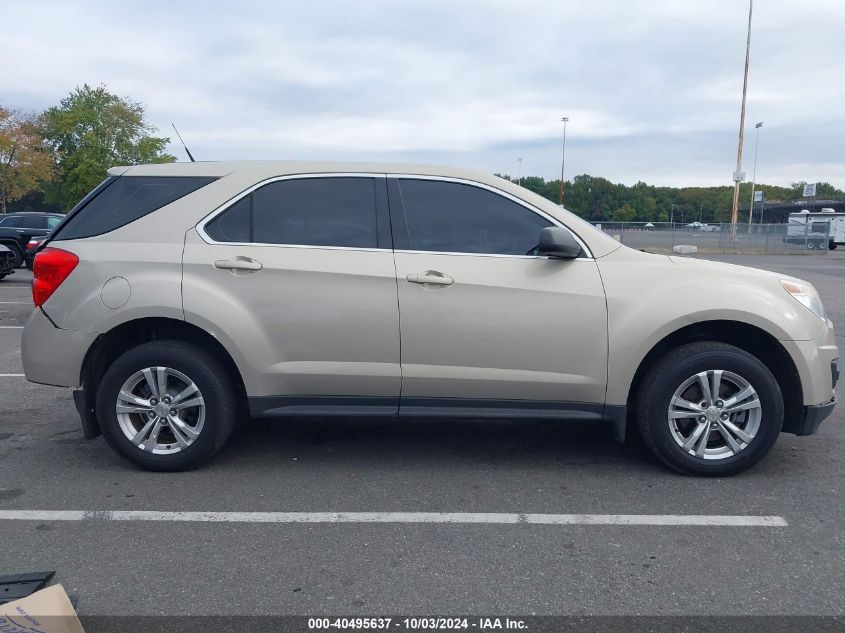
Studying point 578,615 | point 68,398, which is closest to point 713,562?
point 578,615

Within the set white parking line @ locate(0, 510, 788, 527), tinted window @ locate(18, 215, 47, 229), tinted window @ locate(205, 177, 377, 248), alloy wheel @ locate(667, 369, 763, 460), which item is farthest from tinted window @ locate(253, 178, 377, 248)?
tinted window @ locate(18, 215, 47, 229)

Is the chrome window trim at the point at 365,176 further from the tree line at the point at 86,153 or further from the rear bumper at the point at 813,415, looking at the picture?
the tree line at the point at 86,153

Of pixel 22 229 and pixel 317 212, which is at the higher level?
pixel 317 212

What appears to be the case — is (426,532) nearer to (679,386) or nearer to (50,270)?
(679,386)

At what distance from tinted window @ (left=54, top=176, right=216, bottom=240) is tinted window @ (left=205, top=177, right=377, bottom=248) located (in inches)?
13.2

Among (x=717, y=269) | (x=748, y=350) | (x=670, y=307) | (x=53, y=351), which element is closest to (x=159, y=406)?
(x=53, y=351)

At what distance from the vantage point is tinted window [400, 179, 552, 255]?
4395mm

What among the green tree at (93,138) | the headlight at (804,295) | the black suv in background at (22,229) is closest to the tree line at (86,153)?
the green tree at (93,138)

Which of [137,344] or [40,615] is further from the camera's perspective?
[137,344]

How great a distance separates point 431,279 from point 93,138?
2071 inches

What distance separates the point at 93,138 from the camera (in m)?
50.2

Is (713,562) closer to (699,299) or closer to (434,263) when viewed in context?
(699,299)

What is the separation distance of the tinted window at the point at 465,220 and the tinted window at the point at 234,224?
959 mm

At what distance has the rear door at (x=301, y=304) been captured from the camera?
168 inches
